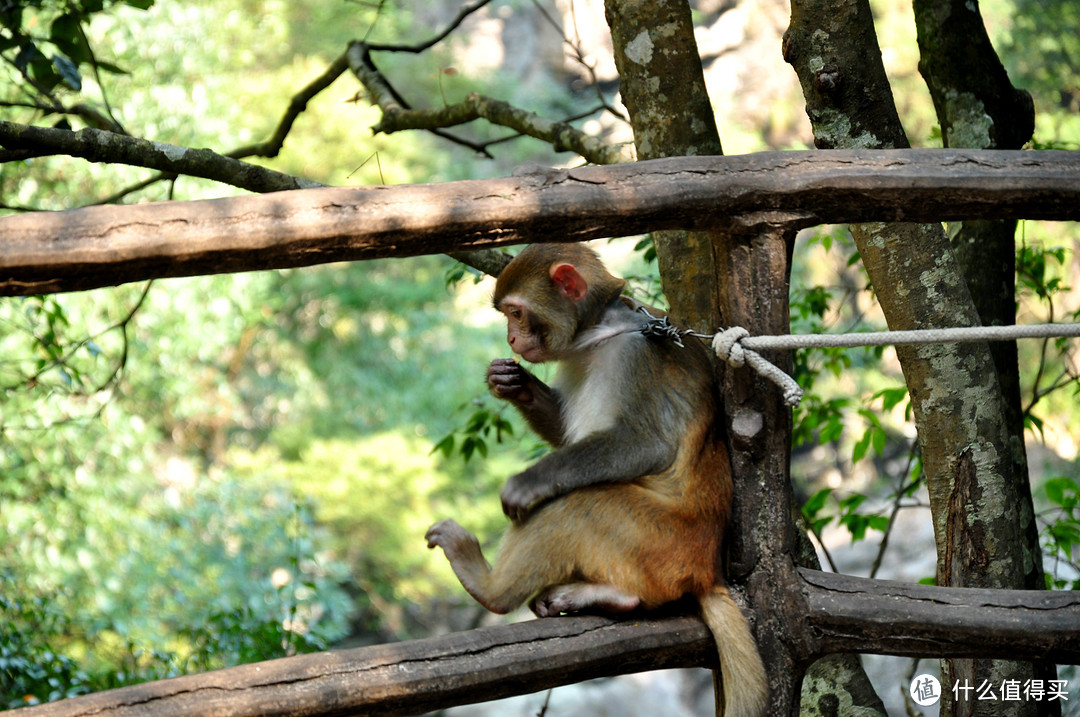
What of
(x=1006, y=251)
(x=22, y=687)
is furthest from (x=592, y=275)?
(x=22, y=687)

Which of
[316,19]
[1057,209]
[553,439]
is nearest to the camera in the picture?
[1057,209]

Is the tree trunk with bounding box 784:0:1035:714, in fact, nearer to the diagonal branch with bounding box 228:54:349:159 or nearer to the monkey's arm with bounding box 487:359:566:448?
the monkey's arm with bounding box 487:359:566:448

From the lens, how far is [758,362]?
1932 mm

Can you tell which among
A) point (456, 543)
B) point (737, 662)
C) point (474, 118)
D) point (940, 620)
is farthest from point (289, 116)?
point (940, 620)

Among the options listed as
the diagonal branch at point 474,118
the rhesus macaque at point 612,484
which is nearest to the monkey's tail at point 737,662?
the rhesus macaque at point 612,484

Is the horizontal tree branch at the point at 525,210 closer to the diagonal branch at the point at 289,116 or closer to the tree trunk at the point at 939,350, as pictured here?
the tree trunk at the point at 939,350

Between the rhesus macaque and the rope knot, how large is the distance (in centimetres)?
34

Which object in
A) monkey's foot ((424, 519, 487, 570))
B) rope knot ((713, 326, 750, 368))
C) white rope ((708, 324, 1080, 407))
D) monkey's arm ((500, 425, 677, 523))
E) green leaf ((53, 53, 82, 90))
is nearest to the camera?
white rope ((708, 324, 1080, 407))

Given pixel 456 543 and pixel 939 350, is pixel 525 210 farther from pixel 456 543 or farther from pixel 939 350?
pixel 939 350

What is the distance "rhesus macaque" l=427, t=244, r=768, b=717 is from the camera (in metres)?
2.15

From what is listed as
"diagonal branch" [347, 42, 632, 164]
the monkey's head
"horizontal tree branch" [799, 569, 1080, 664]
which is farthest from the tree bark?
"horizontal tree branch" [799, 569, 1080, 664]

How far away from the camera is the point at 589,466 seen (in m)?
2.30

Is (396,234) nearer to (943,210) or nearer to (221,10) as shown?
(943,210)

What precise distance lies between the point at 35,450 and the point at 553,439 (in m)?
5.67
